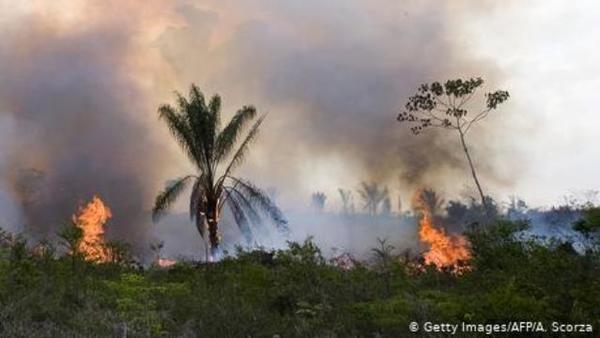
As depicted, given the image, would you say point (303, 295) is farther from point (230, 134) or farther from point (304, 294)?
point (230, 134)

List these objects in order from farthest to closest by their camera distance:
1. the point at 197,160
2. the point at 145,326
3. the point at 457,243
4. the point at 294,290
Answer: the point at 457,243 < the point at 197,160 < the point at 294,290 < the point at 145,326

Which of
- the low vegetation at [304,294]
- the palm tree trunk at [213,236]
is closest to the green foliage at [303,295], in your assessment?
the low vegetation at [304,294]

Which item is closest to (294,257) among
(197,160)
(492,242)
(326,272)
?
(326,272)

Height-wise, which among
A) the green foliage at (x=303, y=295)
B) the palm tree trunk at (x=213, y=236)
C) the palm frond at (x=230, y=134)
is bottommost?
the green foliage at (x=303, y=295)

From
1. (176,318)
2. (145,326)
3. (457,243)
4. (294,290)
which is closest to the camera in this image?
(145,326)

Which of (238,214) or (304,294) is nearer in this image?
(304,294)

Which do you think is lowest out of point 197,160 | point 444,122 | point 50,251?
point 50,251

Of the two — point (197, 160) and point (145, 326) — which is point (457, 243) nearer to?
point (197, 160)

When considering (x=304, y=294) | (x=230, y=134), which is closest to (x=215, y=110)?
(x=230, y=134)

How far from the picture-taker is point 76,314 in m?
8.03

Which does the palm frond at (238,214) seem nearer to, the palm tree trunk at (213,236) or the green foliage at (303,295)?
the palm tree trunk at (213,236)

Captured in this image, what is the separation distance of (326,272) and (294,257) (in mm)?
865

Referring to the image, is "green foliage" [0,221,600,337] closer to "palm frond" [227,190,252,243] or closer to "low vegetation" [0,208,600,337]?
"low vegetation" [0,208,600,337]

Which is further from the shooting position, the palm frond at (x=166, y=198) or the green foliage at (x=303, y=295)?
the palm frond at (x=166, y=198)
